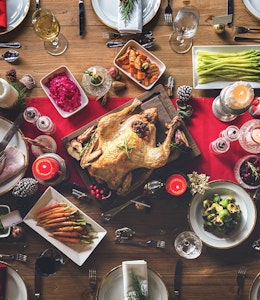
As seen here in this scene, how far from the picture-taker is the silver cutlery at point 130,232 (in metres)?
2.45

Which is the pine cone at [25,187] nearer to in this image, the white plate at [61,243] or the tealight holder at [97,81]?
the white plate at [61,243]

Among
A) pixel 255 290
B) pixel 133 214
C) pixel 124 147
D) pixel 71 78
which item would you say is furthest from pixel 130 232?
pixel 71 78

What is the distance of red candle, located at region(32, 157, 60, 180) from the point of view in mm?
2336

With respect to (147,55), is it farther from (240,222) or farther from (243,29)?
(240,222)

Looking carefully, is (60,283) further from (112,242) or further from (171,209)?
(171,209)

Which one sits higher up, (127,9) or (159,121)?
(127,9)

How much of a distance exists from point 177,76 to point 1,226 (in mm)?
1060

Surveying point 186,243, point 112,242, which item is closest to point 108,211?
point 112,242

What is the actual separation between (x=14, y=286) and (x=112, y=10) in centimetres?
135

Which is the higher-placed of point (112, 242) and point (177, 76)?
point (177, 76)

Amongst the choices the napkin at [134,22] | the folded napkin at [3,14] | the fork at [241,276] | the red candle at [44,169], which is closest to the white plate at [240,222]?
the fork at [241,276]

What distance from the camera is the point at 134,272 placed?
7.68 ft

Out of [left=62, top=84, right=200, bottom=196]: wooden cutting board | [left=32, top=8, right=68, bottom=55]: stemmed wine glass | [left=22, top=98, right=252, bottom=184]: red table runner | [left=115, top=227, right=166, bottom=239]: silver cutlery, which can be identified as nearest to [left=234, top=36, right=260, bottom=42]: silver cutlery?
[left=22, top=98, right=252, bottom=184]: red table runner

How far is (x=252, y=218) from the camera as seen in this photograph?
241 centimetres
